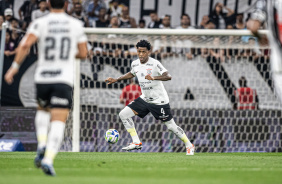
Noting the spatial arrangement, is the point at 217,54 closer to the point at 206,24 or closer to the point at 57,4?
the point at 206,24

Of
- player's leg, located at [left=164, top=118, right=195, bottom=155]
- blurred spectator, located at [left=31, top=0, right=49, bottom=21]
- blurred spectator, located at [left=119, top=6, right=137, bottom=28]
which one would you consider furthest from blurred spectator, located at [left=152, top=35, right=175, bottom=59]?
player's leg, located at [left=164, top=118, right=195, bottom=155]

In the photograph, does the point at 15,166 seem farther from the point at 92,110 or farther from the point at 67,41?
the point at 92,110

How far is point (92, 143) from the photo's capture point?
15.7 m

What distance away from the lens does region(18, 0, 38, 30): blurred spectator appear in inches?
698

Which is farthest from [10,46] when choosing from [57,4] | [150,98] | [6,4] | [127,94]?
[57,4]

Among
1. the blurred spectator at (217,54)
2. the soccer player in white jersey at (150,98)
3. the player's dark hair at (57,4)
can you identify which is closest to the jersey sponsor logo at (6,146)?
the soccer player in white jersey at (150,98)

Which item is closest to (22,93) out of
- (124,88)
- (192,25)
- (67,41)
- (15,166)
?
(124,88)

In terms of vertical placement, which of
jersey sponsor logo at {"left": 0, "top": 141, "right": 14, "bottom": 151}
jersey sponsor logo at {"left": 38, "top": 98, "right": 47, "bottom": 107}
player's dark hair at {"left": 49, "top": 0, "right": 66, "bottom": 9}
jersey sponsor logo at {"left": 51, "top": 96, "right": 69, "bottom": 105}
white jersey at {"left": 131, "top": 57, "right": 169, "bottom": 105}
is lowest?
jersey sponsor logo at {"left": 0, "top": 141, "right": 14, "bottom": 151}

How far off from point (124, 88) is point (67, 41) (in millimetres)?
8650

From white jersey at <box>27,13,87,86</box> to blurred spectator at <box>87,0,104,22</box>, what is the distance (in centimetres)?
1055

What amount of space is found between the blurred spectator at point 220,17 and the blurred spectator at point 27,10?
5134 mm

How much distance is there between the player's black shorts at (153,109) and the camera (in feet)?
43.5

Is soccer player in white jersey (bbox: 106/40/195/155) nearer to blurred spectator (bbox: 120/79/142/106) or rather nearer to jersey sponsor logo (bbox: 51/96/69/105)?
blurred spectator (bbox: 120/79/142/106)

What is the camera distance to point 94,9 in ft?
59.7
